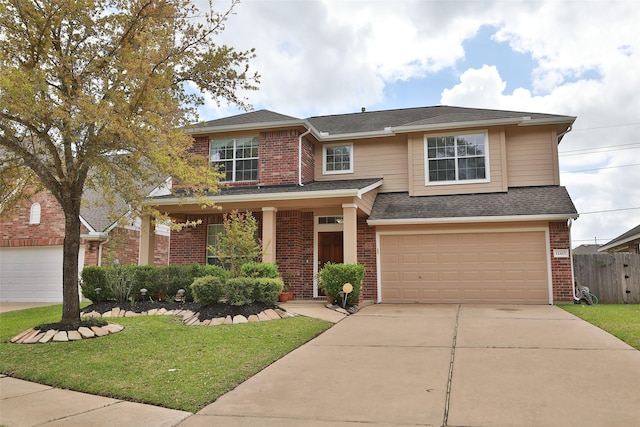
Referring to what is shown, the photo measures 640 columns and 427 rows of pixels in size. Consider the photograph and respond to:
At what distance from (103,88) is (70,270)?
3271 mm

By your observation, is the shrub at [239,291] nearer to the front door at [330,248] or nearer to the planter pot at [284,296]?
the planter pot at [284,296]

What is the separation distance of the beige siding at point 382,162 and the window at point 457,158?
0.86 metres

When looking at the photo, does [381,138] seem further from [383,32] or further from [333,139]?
[383,32]

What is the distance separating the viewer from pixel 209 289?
970cm

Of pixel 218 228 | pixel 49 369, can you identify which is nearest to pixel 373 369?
pixel 49 369

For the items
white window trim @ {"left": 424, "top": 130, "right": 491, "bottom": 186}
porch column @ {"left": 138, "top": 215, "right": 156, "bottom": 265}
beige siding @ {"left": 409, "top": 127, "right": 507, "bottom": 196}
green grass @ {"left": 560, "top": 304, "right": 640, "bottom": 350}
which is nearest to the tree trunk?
porch column @ {"left": 138, "top": 215, "right": 156, "bottom": 265}

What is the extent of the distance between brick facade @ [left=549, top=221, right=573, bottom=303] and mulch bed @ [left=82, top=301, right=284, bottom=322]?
25.2ft

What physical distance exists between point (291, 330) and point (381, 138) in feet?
28.4

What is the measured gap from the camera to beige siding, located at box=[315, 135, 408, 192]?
1506 centimetres

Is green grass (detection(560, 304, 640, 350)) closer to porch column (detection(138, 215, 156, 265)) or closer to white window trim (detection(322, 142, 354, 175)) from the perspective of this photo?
white window trim (detection(322, 142, 354, 175))

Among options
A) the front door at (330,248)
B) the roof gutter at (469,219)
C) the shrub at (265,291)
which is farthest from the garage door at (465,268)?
the shrub at (265,291)

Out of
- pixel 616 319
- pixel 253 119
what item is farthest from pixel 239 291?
pixel 616 319

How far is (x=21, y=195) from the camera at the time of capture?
935 cm

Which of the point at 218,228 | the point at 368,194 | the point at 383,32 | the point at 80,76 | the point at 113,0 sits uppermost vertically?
the point at 383,32
